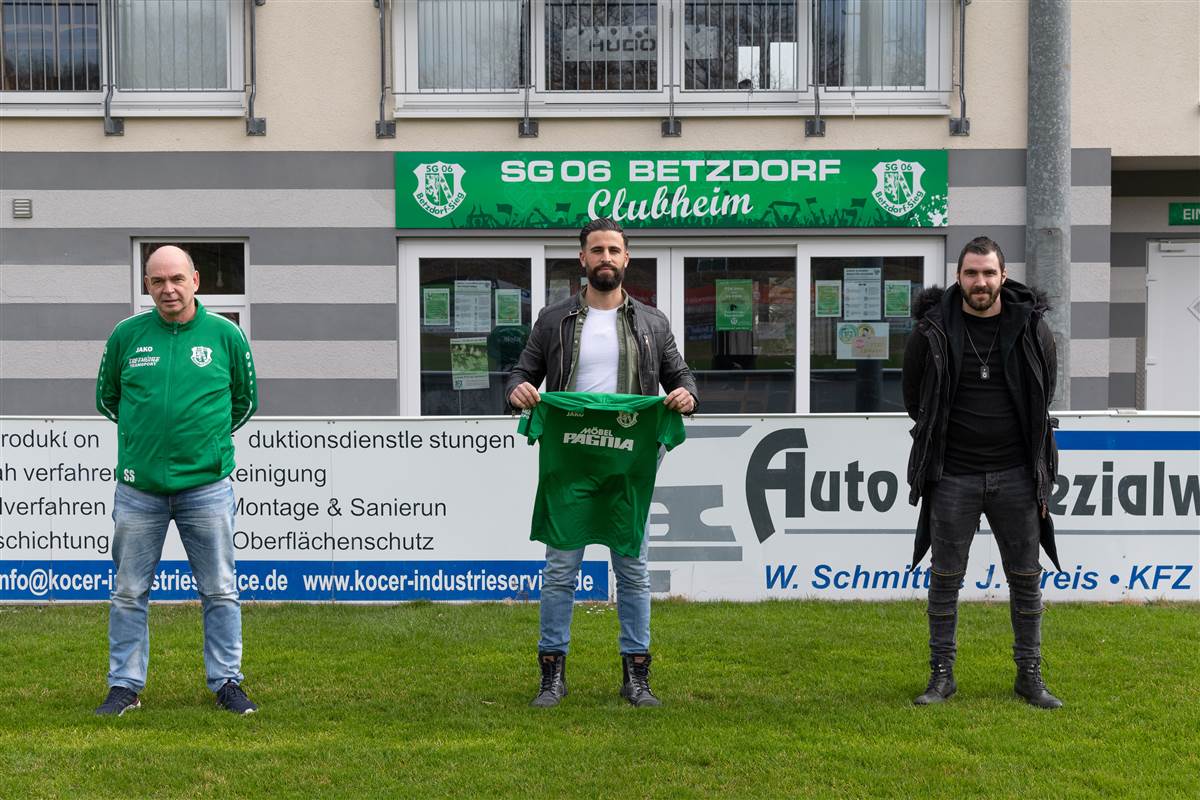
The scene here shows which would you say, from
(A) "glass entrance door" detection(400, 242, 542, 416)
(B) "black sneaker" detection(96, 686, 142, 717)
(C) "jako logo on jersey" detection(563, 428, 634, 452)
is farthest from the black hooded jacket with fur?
(A) "glass entrance door" detection(400, 242, 542, 416)

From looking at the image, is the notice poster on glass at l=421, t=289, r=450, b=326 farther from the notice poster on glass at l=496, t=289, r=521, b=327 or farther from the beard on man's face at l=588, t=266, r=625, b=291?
the beard on man's face at l=588, t=266, r=625, b=291

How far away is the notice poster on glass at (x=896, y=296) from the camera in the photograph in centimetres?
1136

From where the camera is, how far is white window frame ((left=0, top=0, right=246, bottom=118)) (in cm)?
1110

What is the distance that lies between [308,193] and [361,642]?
213 inches

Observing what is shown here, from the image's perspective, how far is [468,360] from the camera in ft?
37.7

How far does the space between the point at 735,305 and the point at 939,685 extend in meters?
6.19

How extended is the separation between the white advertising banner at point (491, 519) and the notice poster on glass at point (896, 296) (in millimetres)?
3771

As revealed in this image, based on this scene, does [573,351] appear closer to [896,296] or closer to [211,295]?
[896,296]

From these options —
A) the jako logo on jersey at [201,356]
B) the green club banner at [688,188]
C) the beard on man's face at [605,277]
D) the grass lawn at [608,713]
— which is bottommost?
the grass lawn at [608,713]

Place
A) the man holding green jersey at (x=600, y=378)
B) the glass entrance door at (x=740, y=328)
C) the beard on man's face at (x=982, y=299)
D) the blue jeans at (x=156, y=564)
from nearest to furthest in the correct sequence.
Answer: the beard on man's face at (x=982, y=299), the blue jeans at (x=156, y=564), the man holding green jersey at (x=600, y=378), the glass entrance door at (x=740, y=328)

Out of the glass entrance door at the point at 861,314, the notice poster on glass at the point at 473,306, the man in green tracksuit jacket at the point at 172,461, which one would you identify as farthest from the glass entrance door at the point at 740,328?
the man in green tracksuit jacket at the point at 172,461

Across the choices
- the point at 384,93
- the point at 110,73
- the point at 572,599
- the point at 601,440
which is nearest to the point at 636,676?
the point at 572,599

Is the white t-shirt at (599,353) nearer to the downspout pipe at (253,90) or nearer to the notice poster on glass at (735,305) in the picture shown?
the notice poster on glass at (735,305)

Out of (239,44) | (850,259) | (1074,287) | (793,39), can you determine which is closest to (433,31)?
(239,44)
